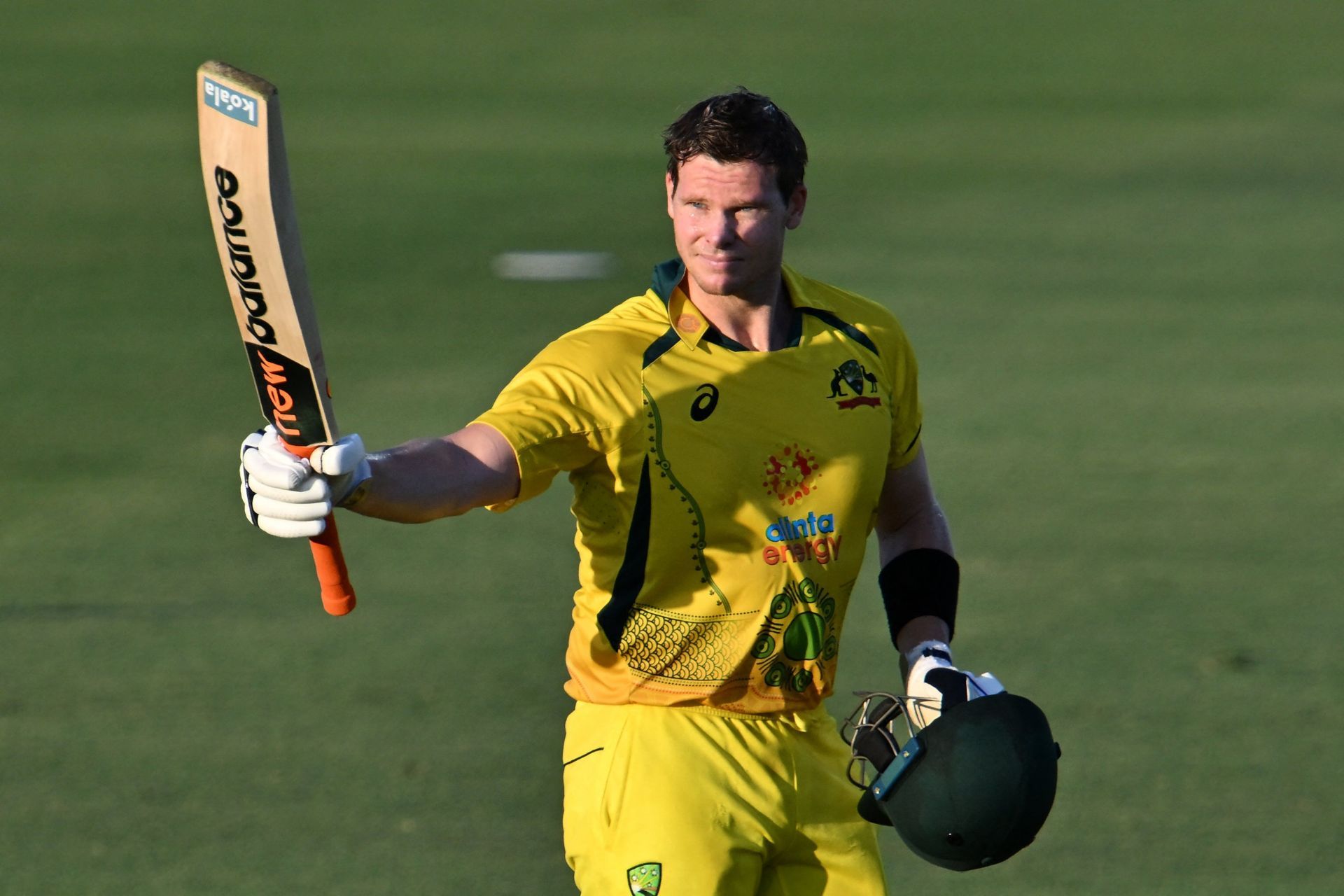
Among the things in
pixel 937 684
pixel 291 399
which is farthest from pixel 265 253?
pixel 937 684

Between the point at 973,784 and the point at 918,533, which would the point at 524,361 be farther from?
the point at 973,784

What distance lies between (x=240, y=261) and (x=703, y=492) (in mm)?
1138

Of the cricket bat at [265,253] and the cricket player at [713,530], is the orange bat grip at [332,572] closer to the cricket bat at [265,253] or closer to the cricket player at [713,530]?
the cricket bat at [265,253]

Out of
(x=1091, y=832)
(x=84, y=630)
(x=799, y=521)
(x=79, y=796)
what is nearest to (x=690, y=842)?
(x=799, y=521)

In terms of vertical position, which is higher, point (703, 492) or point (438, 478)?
point (438, 478)

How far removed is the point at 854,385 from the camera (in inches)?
177

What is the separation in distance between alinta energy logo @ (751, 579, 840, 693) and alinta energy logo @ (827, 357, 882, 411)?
0.43 meters

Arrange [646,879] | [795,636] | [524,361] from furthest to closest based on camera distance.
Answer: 1. [524,361]
2. [795,636]
3. [646,879]

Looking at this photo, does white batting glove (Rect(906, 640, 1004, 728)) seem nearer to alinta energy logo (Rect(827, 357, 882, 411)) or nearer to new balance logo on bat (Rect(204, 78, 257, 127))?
alinta energy logo (Rect(827, 357, 882, 411))

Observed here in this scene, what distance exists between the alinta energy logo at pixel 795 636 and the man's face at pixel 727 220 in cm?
71

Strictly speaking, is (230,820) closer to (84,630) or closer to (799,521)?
(84,630)

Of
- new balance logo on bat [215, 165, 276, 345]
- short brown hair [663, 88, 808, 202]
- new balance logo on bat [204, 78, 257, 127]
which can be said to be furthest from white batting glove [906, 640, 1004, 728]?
new balance logo on bat [204, 78, 257, 127]

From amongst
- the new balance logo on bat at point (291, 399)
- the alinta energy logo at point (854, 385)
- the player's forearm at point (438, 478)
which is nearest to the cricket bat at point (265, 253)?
the new balance logo on bat at point (291, 399)

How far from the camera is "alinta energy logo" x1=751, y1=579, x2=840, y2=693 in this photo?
14.3 feet
